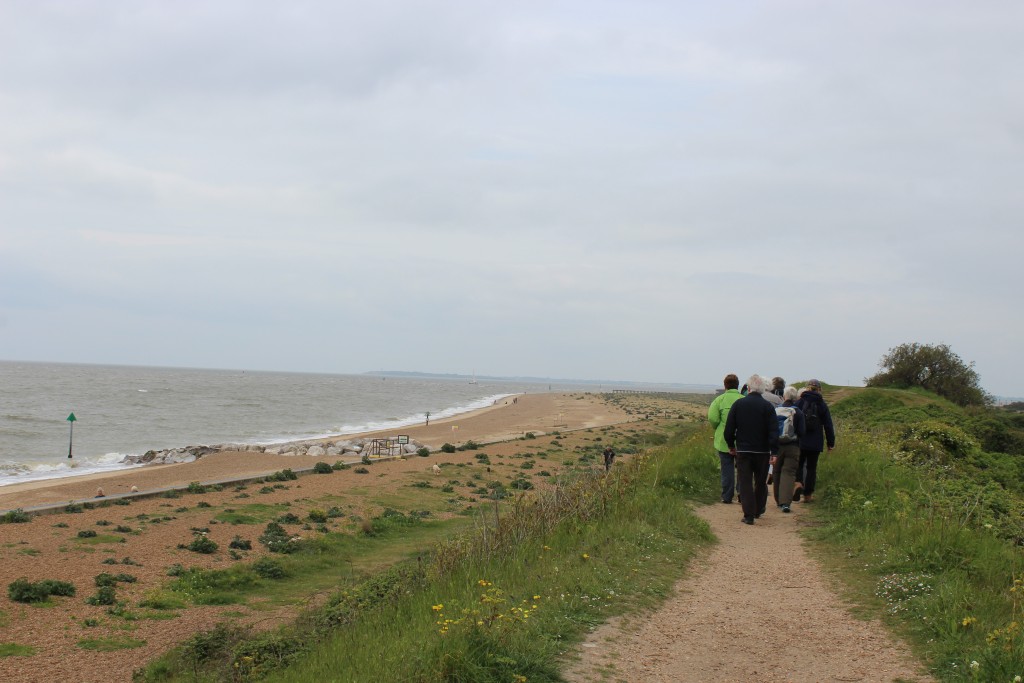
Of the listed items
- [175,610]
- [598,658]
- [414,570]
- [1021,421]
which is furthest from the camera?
[1021,421]

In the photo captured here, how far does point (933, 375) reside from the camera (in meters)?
40.9

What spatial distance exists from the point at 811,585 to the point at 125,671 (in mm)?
7370

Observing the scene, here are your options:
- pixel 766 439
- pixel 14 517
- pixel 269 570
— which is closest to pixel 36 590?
pixel 269 570

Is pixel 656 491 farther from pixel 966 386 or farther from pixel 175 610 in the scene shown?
pixel 966 386

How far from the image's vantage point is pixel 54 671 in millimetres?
8039

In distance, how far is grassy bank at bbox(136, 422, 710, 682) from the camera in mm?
4672

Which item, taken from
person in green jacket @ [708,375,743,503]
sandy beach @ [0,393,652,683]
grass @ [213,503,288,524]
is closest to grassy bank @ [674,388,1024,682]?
person in green jacket @ [708,375,743,503]

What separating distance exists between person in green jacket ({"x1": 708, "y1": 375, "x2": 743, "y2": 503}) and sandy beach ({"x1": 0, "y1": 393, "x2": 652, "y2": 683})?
6.55m

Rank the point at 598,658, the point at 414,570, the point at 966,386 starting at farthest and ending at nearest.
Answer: the point at 966,386, the point at 414,570, the point at 598,658

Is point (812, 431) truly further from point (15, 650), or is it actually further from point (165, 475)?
point (165, 475)

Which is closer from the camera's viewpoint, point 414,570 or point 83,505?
point 414,570

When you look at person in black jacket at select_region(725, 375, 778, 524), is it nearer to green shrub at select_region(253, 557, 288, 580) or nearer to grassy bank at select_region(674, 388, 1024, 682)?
grassy bank at select_region(674, 388, 1024, 682)

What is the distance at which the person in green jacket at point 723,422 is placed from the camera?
10.6 metres

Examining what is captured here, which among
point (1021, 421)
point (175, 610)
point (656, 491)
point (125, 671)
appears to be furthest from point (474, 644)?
point (1021, 421)
